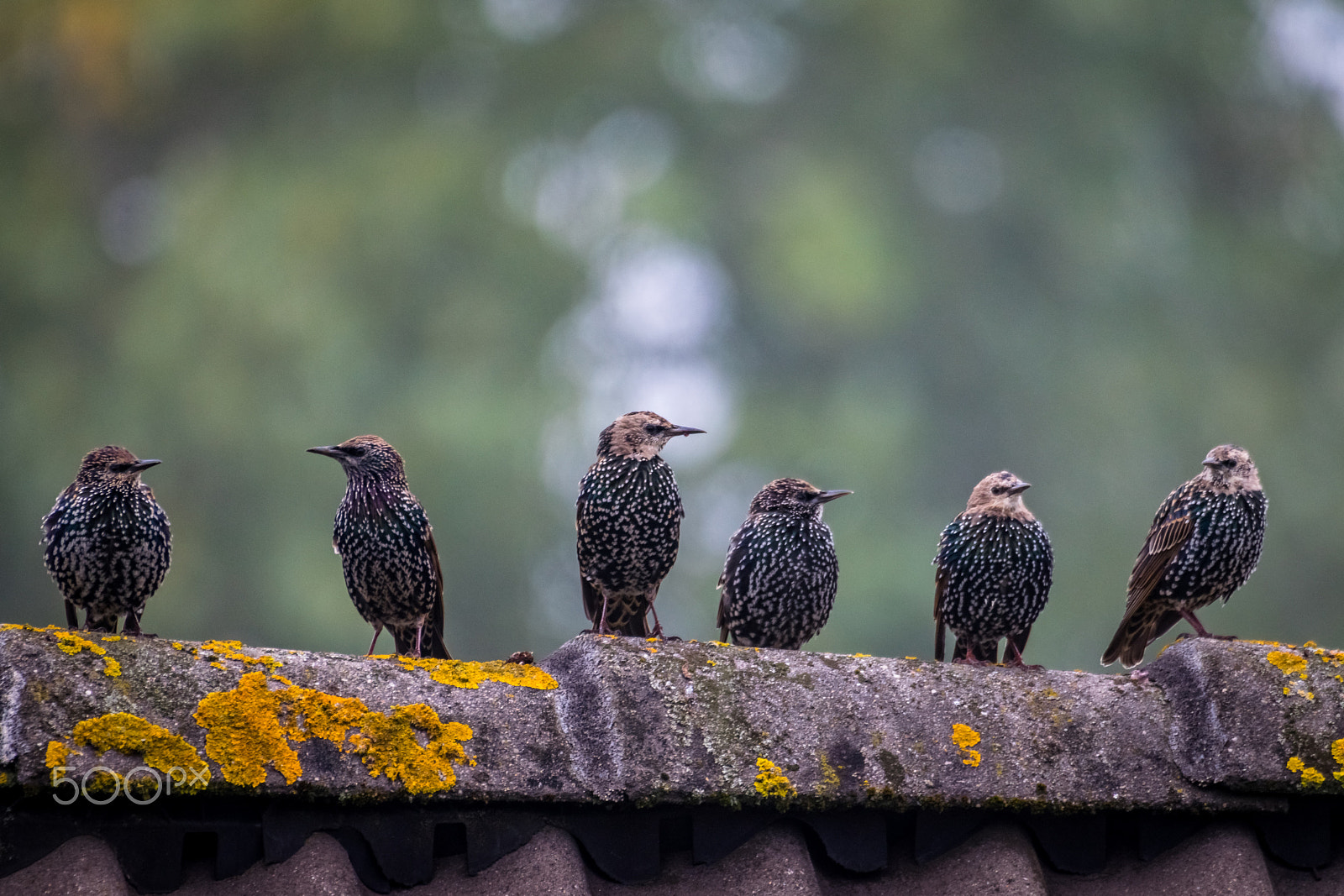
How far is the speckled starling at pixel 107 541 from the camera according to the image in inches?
178

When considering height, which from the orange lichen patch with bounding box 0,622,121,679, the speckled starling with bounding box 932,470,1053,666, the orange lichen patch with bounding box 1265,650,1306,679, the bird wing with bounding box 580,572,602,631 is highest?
the speckled starling with bounding box 932,470,1053,666

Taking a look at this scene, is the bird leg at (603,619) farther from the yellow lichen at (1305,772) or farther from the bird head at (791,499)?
the yellow lichen at (1305,772)

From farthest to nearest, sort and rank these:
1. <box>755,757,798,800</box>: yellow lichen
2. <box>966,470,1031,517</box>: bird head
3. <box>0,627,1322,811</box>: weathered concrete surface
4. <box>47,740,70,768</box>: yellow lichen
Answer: <box>966,470,1031,517</box>: bird head
<box>755,757,798,800</box>: yellow lichen
<box>0,627,1322,811</box>: weathered concrete surface
<box>47,740,70,768</box>: yellow lichen

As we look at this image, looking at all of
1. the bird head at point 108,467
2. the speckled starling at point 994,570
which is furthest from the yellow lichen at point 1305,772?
the bird head at point 108,467

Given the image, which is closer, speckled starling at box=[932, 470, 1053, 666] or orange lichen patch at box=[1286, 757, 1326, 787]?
orange lichen patch at box=[1286, 757, 1326, 787]

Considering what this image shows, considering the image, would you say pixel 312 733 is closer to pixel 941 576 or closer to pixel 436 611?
pixel 436 611

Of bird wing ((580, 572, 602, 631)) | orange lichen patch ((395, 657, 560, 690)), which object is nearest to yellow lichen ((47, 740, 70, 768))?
orange lichen patch ((395, 657, 560, 690))

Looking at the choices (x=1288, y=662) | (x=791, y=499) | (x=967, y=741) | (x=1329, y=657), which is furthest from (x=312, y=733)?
(x=791, y=499)

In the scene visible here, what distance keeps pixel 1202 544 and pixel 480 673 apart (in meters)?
3.42

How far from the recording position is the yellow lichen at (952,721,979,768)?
3188 mm

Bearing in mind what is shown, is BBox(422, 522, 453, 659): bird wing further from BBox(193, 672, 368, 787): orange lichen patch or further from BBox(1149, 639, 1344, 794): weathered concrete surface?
BBox(1149, 639, 1344, 794): weathered concrete surface

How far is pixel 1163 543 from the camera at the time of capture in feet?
18.4

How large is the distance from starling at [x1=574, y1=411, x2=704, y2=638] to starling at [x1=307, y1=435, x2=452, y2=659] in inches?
23.2

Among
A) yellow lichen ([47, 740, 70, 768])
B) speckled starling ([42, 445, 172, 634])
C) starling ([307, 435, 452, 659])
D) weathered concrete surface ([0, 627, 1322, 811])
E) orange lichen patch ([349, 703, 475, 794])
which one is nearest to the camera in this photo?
yellow lichen ([47, 740, 70, 768])
